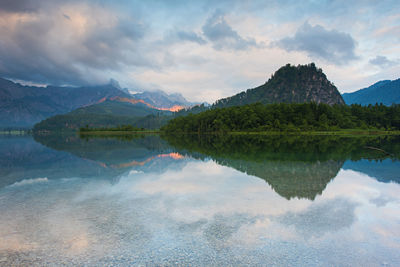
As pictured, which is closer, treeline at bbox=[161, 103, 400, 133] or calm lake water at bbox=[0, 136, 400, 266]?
calm lake water at bbox=[0, 136, 400, 266]

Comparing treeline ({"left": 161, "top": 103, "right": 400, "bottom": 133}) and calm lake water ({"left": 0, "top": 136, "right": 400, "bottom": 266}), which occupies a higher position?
treeline ({"left": 161, "top": 103, "right": 400, "bottom": 133})

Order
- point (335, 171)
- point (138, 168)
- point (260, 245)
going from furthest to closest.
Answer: point (138, 168)
point (335, 171)
point (260, 245)

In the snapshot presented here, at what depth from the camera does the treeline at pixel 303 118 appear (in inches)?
5020

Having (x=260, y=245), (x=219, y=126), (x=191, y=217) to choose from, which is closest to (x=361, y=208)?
(x=260, y=245)

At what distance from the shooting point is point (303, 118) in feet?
428

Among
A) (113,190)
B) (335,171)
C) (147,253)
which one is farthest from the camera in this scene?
(335,171)

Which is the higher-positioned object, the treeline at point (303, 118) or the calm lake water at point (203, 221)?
the treeline at point (303, 118)

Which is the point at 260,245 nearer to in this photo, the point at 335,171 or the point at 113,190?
the point at 113,190

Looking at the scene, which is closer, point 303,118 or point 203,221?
point 203,221

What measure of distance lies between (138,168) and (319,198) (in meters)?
17.0

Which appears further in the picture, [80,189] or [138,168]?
[138,168]

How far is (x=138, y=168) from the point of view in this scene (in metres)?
25.0

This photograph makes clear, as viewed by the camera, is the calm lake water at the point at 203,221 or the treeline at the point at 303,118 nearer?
the calm lake water at the point at 203,221

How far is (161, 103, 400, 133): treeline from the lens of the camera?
12750cm
